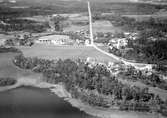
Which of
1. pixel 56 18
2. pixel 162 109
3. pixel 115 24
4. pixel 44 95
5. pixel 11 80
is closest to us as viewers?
pixel 162 109

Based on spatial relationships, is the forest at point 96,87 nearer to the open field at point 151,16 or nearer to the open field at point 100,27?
the open field at point 100,27

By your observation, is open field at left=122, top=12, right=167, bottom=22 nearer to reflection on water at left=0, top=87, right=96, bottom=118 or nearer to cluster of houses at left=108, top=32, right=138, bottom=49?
cluster of houses at left=108, top=32, right=138, bottom=49

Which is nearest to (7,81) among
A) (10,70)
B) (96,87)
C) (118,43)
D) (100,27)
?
(10,70)

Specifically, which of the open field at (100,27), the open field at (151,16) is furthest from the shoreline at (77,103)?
A: the open field at (151,16)

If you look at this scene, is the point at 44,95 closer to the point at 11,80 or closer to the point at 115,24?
the point at 11,80

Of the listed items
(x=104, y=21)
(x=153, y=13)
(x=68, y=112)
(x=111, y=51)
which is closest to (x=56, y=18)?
(x=104, y=21)
